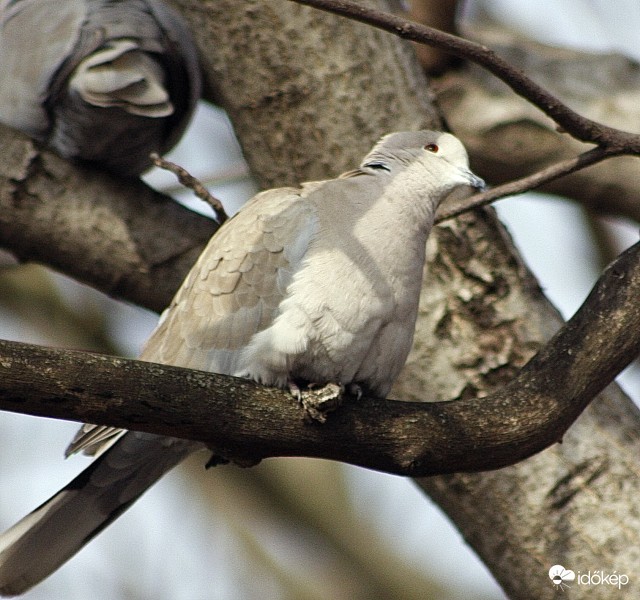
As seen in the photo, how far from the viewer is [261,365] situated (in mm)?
2521

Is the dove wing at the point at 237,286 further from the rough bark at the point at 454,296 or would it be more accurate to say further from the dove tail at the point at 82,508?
the rough bark at the point at 454,296

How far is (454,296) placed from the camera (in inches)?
126

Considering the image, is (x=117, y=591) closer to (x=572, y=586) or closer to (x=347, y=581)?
(x=347, y=581)

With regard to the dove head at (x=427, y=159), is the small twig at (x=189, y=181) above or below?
below

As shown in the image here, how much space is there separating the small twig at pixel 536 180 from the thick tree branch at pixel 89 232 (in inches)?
39.9

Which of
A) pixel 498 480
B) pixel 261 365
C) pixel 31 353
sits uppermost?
pixel 31 353

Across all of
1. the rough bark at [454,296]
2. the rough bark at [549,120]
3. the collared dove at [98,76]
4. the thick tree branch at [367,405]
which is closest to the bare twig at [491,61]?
the thick tree branch at [367,405]

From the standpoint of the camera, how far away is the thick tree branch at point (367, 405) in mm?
1924

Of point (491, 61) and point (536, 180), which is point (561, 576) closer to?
point (536, 180)

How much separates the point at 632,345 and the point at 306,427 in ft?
2.68

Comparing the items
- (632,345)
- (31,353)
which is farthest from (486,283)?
(31,353)

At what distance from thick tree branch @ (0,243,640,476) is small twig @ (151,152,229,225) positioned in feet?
2.58

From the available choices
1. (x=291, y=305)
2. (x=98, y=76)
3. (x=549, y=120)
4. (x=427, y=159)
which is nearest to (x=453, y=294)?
(x=427, y=159)

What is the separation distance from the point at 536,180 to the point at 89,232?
1577 mm
